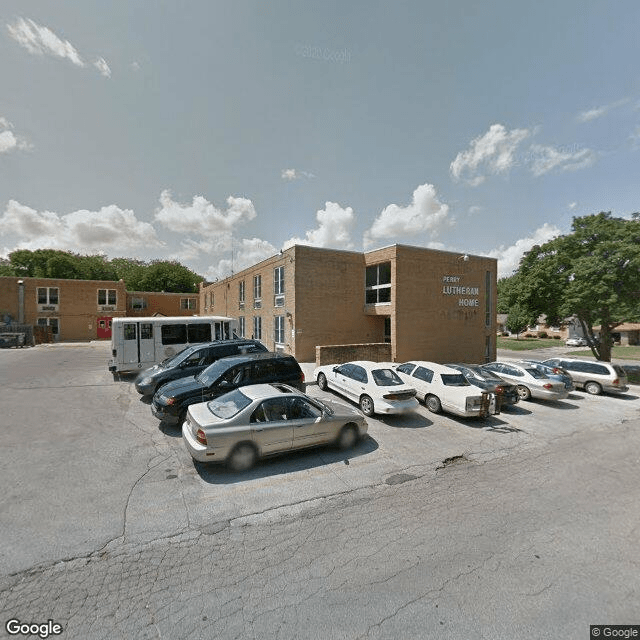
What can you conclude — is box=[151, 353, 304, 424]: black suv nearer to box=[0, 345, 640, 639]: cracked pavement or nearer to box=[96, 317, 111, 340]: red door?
box=[0, 345, 640, 639]: cracked pavement

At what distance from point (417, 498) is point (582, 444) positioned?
6.09 meters

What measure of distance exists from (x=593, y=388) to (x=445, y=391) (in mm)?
9713

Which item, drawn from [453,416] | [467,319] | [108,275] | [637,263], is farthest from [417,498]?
[108,275]

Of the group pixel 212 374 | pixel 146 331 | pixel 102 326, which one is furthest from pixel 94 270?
pixel 212 374

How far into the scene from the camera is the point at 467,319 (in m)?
21.1

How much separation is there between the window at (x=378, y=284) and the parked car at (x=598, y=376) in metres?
9.79

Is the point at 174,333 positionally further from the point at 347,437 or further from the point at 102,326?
the point at 102,326

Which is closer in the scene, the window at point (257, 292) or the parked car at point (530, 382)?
the parked car at point (530, 382)

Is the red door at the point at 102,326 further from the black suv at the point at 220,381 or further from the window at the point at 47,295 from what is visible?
the black suv at the point at 220,381

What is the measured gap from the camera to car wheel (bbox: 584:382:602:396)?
45.8 feet

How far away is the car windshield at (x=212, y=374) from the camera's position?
8462mm

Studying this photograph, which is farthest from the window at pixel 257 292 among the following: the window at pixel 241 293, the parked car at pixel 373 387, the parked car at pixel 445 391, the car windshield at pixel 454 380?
the car windshield at pixel 454 380

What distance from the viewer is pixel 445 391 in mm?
9719

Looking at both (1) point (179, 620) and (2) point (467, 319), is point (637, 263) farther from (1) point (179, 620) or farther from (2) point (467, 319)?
(1) point (179, 620)
